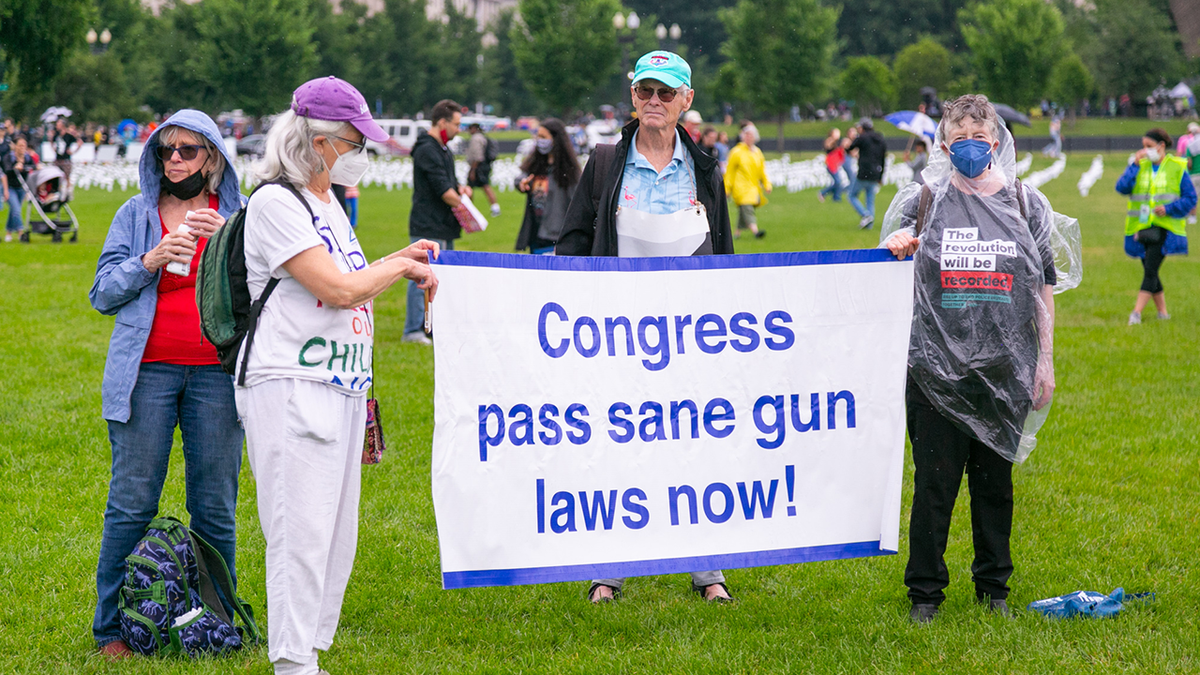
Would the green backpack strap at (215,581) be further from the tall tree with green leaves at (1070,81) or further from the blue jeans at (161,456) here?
the tall tree with green leaves at (1070,81)

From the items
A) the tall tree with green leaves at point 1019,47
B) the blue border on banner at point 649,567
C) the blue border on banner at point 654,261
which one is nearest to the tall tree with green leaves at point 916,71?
the tall tree with green leaves at point 1019,47

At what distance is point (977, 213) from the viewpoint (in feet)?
14.5

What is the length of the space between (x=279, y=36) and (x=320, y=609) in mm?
61912

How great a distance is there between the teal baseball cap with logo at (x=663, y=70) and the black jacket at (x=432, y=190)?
551cm

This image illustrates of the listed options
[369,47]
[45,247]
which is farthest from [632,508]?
[369,47]

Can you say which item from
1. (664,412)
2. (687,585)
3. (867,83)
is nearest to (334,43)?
(867,83)

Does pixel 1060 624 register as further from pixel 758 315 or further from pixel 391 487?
pixel 391 487

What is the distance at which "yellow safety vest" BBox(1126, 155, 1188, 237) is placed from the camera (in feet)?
38.0

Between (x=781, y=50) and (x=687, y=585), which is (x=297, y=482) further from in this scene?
(x=781, y=50)

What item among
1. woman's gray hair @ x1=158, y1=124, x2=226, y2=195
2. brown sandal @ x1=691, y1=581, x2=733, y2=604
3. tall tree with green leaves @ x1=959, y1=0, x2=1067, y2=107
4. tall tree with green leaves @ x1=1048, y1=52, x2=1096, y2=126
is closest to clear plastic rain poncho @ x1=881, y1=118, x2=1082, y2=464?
brown sandal @ x1=691, y1=581, x2=733, y2=604

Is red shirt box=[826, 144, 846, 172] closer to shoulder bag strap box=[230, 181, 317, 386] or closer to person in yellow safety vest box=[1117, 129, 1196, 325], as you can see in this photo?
person in yellow safety vest box=[1117, 129, 1196, 325]

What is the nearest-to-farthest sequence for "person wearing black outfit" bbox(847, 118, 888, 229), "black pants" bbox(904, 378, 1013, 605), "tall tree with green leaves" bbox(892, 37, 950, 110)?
"black pants" bbox(904, 378, 1013, 605), "person wearing black outfit" bbox(847, 118, 888, 229), "tall tree with green leaves" bbox(892, 37, 950, 110)

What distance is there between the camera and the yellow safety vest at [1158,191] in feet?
38.0

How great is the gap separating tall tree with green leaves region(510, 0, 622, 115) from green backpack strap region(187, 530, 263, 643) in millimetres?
65147
